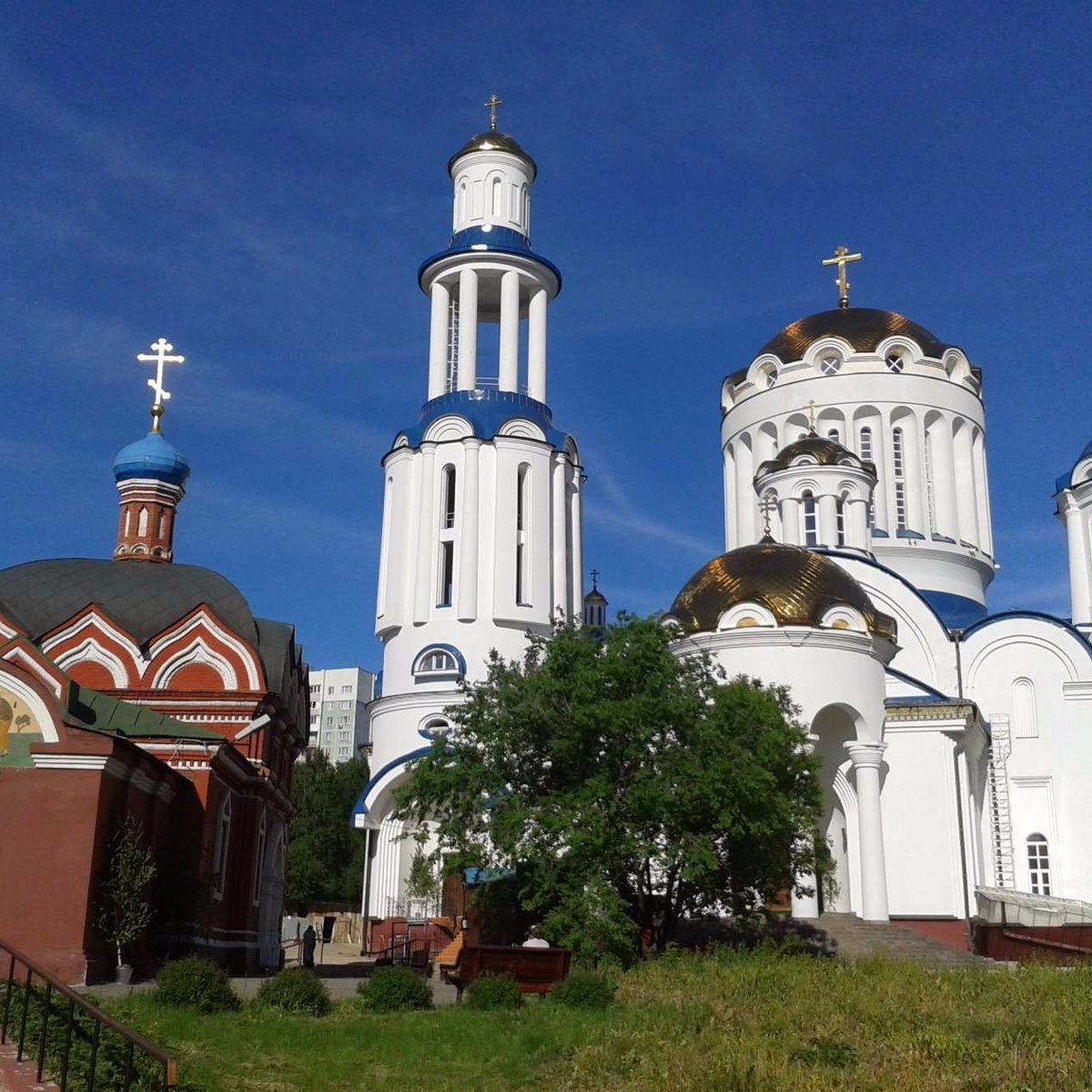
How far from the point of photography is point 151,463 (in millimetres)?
25922

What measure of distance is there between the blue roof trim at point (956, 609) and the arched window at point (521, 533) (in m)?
9.21

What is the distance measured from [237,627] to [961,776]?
1401 centimetres

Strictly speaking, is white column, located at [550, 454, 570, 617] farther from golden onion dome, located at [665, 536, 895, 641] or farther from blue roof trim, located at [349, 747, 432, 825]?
golden onion dome, located at [665, 536, 895, 641]

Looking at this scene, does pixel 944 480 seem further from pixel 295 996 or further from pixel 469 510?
pixel 295 996

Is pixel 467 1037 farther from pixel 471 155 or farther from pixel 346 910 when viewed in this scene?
pixel 346 910

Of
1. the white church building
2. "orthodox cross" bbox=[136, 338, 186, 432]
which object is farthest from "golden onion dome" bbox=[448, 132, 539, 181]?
"orthodox cross" bbox=[136, 338, 186, 432]

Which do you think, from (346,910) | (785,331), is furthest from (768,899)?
(346,910)

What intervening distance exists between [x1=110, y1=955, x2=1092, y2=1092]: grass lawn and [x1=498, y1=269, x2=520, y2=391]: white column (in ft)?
68.6

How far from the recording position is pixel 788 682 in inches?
951

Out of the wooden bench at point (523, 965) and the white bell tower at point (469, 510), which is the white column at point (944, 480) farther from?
the wooden bench at point (523, 965)

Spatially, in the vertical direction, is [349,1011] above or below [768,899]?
below

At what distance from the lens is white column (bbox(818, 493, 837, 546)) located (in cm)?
3145

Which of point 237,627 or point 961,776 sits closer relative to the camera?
point 237,627

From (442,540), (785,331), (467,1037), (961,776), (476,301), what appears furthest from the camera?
(785,331)
